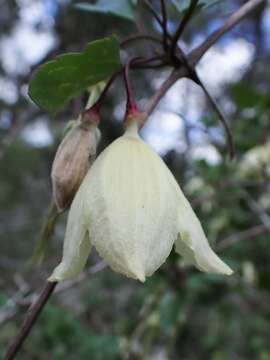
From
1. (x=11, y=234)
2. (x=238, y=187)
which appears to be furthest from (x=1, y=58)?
(x=238, y=187)

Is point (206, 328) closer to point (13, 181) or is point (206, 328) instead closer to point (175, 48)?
point (175, 48)

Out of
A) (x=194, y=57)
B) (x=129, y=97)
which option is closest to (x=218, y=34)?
(x=194, y=57)

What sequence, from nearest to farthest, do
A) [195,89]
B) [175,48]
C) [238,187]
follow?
1. [175,48]
2. [238,187]
3. [195,89]

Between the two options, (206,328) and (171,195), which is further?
(206,328)

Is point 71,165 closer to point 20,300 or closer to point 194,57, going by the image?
point 194,57

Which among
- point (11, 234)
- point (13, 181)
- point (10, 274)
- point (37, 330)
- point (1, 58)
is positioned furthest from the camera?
point (13, 181)

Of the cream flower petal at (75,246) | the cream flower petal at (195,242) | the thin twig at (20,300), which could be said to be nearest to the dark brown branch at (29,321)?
the cream flower petal at (75,246)

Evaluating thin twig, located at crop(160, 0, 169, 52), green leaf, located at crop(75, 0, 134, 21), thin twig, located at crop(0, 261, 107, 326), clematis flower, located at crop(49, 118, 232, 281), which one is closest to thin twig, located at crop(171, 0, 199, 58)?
thin twig, located at crop(160, 0, 169, 52)
